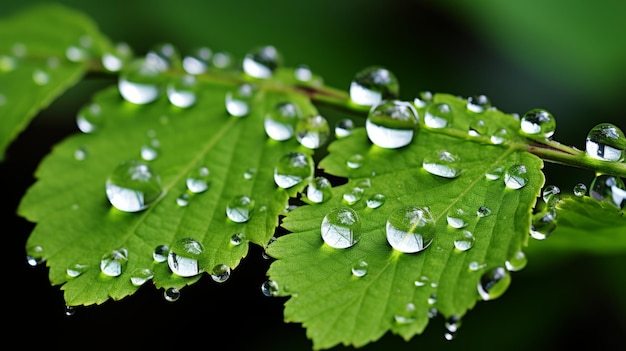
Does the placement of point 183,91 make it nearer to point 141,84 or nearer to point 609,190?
point 141,84

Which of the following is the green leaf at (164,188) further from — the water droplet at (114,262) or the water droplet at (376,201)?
the water droplet at (376,201)

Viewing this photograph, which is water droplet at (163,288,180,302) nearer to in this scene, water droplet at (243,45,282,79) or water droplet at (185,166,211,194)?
water droplet at (185,166,211,194)

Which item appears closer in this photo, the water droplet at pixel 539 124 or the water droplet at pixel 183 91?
the water droplet at pixel 539 124

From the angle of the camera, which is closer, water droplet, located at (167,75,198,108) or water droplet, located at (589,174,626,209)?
water droplet, located at (589,174,626,209)

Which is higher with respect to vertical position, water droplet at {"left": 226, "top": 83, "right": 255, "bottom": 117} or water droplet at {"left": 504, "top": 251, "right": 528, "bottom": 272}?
water droplet at {"left": 504, "top": 251, "right": 528, "bottom": 272}

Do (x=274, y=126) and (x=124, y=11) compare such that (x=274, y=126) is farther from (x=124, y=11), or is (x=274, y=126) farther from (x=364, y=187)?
(x=124, y=11)

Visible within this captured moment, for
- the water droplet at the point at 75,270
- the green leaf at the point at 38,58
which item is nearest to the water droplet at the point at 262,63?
the green leaf at the point at 38,58

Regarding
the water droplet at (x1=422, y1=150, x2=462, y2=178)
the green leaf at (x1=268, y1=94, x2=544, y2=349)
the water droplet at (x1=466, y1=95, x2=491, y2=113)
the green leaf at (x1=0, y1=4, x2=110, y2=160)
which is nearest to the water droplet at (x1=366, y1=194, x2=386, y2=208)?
the green leaf at (x1=268, y1=94, x2=544, y2=349)
